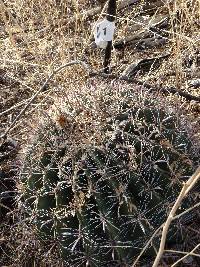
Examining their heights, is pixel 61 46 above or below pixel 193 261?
above

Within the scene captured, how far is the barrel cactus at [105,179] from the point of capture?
1801 mm

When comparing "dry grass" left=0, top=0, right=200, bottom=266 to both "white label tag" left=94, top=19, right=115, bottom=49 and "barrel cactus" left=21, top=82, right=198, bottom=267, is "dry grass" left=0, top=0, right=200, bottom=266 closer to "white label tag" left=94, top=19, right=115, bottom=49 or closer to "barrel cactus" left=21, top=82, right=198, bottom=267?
"white label tag" left=94, top=19, right=115, bottom=49

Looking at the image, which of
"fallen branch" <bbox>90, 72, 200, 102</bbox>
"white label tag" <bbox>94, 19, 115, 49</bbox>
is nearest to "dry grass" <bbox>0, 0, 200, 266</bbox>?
"fallen branch" <bbox>90, 72, 200, 102</bbox>

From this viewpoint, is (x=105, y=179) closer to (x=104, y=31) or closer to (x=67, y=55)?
(x=104, y=31)

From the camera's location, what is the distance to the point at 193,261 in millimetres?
2006

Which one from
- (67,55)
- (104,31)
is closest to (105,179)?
(104,31)

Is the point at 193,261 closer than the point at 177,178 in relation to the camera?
No

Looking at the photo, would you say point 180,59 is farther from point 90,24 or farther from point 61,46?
point 90,24

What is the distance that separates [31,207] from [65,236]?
9.0 inches

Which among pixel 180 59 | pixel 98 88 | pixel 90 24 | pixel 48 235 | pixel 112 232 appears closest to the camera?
pixel 112 232

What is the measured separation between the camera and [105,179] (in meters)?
1.80

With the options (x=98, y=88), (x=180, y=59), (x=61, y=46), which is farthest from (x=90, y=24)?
(x=98, y=88)

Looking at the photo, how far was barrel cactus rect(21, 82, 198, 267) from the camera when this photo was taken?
1.80 m

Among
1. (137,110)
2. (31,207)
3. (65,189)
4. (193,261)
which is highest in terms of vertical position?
(137,110)
